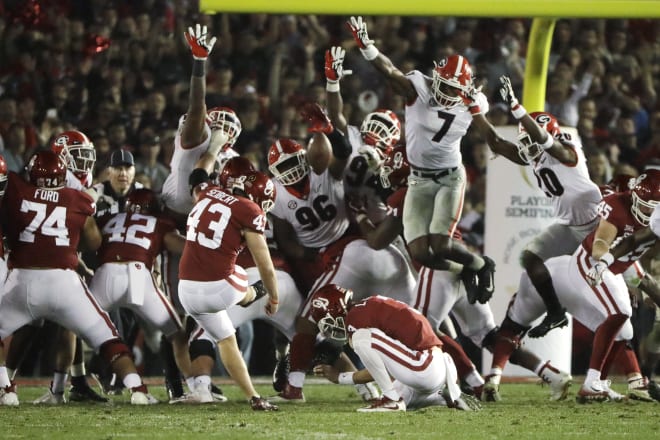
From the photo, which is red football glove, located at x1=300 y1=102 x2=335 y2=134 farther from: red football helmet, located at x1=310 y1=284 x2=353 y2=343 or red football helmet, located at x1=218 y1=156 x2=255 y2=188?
red football helmet, located at x1=310 y1=284 x2=353 y2=343

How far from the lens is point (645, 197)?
8453 millimetres

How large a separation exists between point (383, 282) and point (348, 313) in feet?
5.00

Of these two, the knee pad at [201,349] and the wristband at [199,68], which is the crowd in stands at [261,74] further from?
the knee pad at [201,349]

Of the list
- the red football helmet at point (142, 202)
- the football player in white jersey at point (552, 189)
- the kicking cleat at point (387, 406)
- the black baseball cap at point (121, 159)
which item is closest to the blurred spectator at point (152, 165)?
the black baseball cap at point (121, 159)

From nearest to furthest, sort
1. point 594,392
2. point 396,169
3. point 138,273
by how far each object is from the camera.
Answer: point 594,392
point 138,273
point 396,169

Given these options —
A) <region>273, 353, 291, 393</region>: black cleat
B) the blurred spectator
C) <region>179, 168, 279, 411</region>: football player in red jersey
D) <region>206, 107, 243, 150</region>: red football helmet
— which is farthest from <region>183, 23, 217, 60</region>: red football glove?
the blurred spectator

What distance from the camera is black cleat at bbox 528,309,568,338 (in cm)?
912

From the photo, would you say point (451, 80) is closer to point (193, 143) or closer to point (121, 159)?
point (193, 143)

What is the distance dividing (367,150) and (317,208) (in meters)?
0.55

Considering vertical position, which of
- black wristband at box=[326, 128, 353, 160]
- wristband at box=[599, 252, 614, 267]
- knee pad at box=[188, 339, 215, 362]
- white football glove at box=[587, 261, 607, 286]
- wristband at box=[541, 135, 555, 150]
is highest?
wristband at box=[541, 135, 555, 150]

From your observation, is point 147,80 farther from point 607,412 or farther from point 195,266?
point 607,412

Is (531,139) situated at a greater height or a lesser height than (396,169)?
greater

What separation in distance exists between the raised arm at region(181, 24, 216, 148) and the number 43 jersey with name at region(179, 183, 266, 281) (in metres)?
1.32

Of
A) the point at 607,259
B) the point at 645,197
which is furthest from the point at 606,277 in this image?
the point at 645,197
